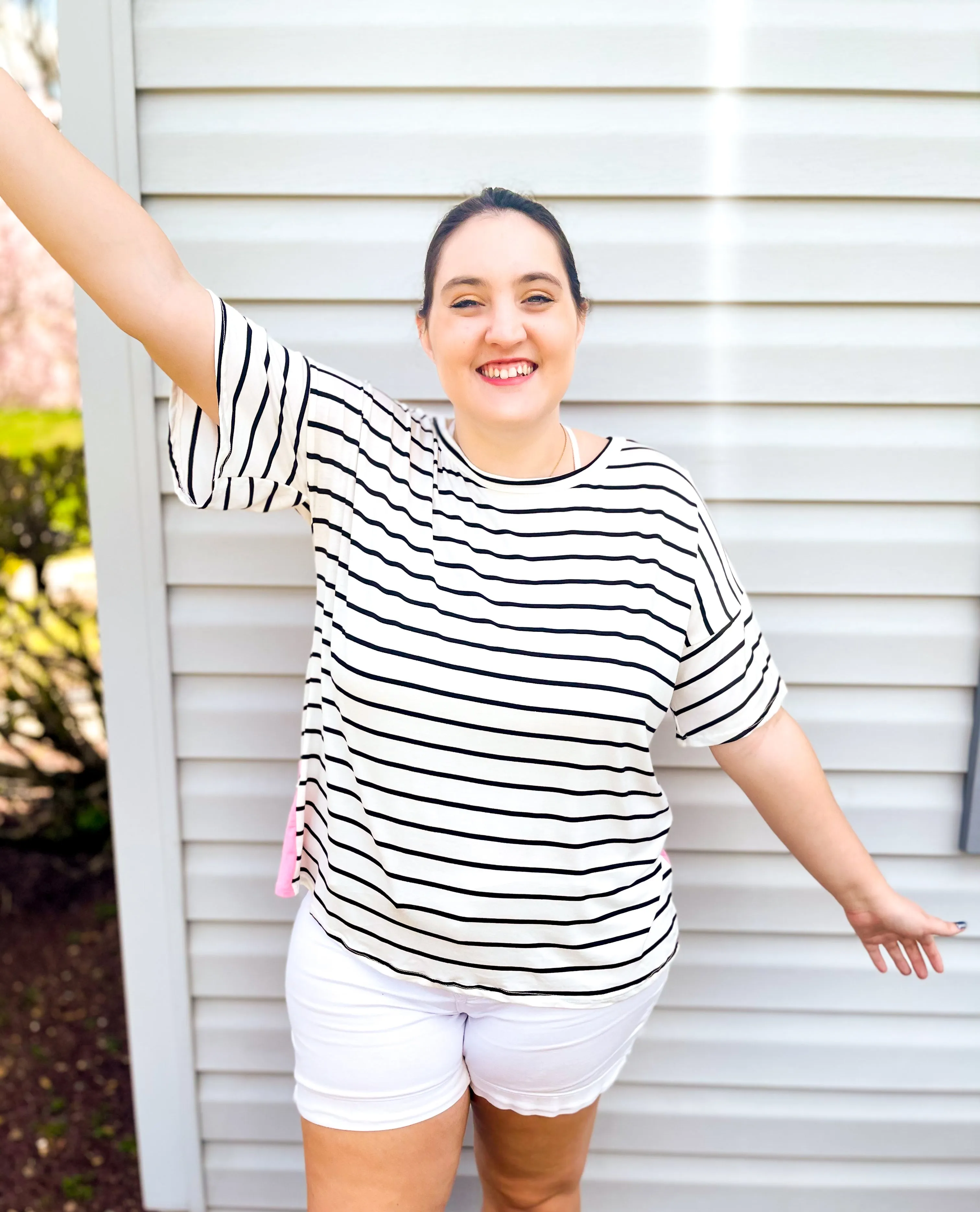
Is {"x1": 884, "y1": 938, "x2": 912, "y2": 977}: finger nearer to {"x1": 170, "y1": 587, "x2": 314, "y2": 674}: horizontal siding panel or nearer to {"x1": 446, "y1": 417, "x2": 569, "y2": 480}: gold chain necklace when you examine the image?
{"x1": 446, "y1": 417, "x2": 569, "y2": 480}: gold chain necklace

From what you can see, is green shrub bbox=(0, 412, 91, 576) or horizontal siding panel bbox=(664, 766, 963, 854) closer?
horizontal siding panel bbox=(664, 766, 963, 854)

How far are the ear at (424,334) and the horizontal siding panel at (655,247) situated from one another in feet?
1.09

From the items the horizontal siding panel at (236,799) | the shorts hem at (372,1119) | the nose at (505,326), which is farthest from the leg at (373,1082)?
the nose at (505,326)

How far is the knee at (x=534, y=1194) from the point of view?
1633 mm

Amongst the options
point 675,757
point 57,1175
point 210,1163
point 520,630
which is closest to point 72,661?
point 57,1175

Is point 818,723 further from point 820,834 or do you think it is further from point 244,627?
point 244,627

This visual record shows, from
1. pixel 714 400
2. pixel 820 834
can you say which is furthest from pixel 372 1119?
pixel 714 400

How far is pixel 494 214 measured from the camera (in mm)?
1350

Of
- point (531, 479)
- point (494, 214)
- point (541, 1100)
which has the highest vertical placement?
point (494, 214)

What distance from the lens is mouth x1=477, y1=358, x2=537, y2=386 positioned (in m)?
1.35

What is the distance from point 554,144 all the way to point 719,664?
971mm

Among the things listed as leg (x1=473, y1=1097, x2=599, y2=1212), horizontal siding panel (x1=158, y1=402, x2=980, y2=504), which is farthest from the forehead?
leg (x1=473, y1=1097, x2=599, y2=1212)

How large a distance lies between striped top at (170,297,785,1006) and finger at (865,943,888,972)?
0.41 meters

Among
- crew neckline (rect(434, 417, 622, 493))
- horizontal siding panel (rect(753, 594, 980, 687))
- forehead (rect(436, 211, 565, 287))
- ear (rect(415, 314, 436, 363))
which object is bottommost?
horizontal siding panel (rect(753, 594, 980, 687))
